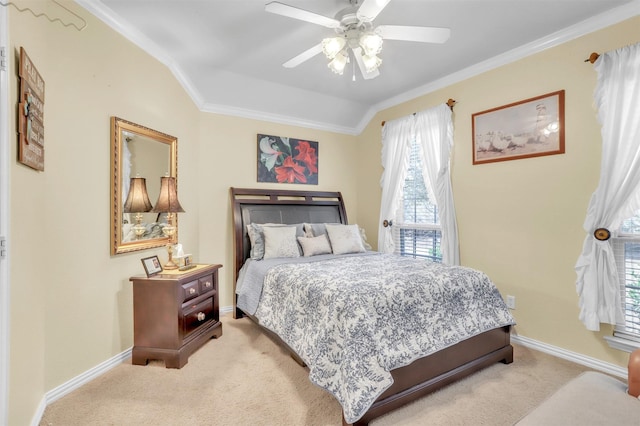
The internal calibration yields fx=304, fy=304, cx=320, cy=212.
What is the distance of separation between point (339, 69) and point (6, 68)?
6.06 feet

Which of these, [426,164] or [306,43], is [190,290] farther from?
[426,164]

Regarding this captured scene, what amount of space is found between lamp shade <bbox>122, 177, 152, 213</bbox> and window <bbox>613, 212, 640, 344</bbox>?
3922 millimetres

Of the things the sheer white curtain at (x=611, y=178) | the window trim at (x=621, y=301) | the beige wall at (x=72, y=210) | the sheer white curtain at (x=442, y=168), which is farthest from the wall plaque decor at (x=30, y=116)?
the window trim at (x=621, y=301)

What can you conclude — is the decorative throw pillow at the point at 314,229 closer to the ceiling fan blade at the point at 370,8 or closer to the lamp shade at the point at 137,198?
the lamp shade at the point at 137,198

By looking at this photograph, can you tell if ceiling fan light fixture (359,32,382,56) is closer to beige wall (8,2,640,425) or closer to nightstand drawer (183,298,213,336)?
beige wall (8,2,640,425)

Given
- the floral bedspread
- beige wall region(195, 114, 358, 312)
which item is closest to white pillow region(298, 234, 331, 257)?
the floral bedspread

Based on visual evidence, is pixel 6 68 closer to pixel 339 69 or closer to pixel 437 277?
pixel 339 69

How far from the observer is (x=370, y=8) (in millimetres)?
1804

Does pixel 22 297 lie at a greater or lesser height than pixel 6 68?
lesser

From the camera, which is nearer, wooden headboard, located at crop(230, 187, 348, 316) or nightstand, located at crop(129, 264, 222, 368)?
nightstand, located at crop(129, 264, 222, 368)

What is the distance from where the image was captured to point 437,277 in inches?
89.3

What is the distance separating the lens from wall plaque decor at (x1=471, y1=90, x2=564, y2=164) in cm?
268

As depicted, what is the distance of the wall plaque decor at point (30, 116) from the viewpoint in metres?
1.50

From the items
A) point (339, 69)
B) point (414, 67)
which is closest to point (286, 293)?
point (339, 69)
